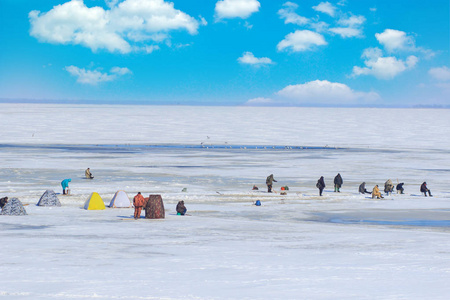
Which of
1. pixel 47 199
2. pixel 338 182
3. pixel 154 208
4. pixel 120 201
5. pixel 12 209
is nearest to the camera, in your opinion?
pixel 154 208

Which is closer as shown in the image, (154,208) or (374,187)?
(154,208)

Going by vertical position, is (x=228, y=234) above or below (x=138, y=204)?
below

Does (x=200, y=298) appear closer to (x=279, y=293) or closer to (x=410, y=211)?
(x=279, y=293)

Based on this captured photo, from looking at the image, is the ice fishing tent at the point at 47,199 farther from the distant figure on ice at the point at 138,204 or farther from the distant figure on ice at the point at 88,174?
the distant figure on ice at the point at 88,174

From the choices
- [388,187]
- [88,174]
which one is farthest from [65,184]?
[388,187]

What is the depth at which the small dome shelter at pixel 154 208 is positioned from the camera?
2388 cm

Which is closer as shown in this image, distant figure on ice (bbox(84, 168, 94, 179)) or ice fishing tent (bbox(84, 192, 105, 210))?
ice fishing tent (bbox(84, 192, 105, 210))

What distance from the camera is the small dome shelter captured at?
23.9 meters

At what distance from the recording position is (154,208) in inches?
941

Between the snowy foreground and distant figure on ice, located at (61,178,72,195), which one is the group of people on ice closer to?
the snowy foreground

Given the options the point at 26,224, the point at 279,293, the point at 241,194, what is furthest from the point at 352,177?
the point at 279,293

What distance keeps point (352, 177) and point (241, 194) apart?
10.5 m

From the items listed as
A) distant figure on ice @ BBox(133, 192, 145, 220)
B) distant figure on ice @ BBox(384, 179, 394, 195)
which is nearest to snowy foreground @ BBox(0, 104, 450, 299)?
distant figure on ice @ BBox(133, 192, 145, 220)

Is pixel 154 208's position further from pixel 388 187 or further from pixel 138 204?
pixel 388 187
